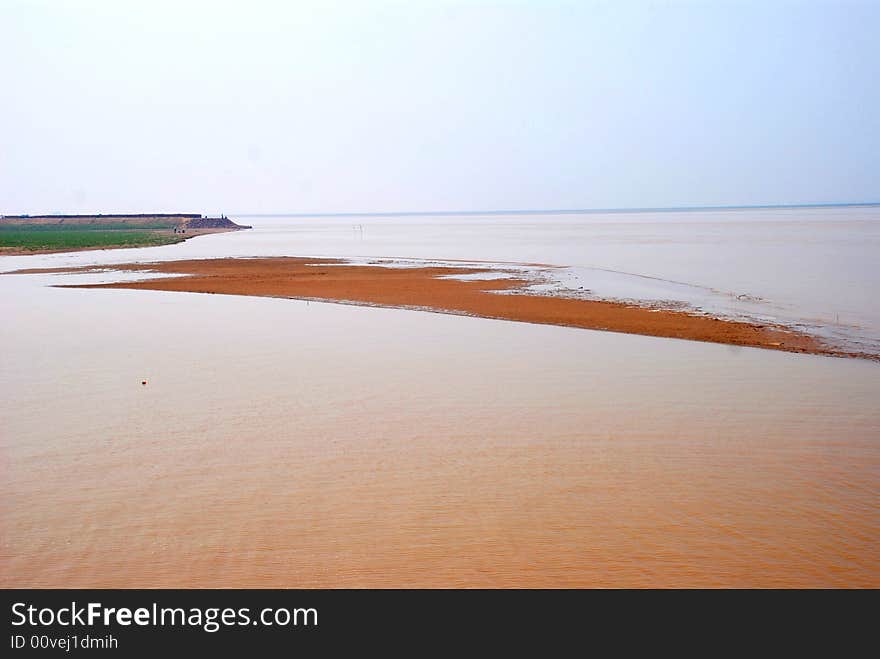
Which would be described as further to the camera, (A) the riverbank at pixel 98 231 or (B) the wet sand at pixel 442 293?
(A) the riverbank at pixel 98 231

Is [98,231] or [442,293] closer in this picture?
[442,293]

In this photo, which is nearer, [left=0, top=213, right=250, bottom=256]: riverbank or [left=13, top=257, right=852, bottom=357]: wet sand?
[left=13, top=257, right=852, bottom=357]: wet sand

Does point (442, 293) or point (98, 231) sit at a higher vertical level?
point (442, 293)

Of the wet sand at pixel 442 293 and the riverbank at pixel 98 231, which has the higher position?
the wet sand at pixel 442 293

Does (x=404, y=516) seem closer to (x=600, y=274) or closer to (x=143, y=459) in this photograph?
(x=143, y=459)

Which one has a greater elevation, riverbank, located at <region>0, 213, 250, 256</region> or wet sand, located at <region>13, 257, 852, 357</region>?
wet sand, located at <region>13, 257, 852, 357</region>

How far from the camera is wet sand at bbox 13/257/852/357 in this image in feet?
55.0

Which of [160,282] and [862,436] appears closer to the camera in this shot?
[862,436]

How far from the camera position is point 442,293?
81.1ft

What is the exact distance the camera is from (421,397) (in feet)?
37.2

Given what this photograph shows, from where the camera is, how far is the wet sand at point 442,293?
55.0 feet
